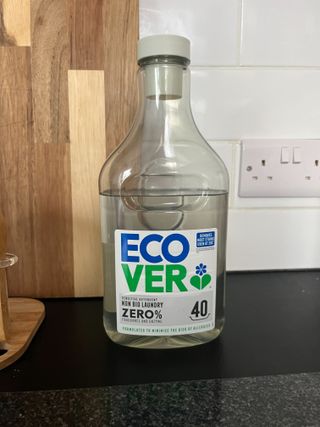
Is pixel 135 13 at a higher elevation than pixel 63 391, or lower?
higher

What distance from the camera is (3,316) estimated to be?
457 mm

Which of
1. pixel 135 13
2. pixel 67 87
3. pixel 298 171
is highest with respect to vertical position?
pixel 135 13

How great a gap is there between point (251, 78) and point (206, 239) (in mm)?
360

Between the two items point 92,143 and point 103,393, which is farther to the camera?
point 92,143

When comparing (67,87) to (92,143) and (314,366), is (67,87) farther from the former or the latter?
(314,366)

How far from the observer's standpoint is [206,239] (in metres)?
0.45

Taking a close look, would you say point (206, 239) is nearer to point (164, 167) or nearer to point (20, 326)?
point (164, 167)

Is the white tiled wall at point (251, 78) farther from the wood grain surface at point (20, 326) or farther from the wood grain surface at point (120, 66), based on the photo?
the wood grain surface at point (20, 326)

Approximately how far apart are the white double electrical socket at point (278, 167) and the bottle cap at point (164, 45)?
0.28 metres

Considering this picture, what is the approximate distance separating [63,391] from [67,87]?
440 mm

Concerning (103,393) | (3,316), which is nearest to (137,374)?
(103,393)

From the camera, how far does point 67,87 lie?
600 millimetres

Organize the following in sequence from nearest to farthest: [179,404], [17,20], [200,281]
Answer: [179,404] → [200,281] → [17,20]

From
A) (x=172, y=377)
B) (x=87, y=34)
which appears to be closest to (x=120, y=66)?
(x=87, y=34)
